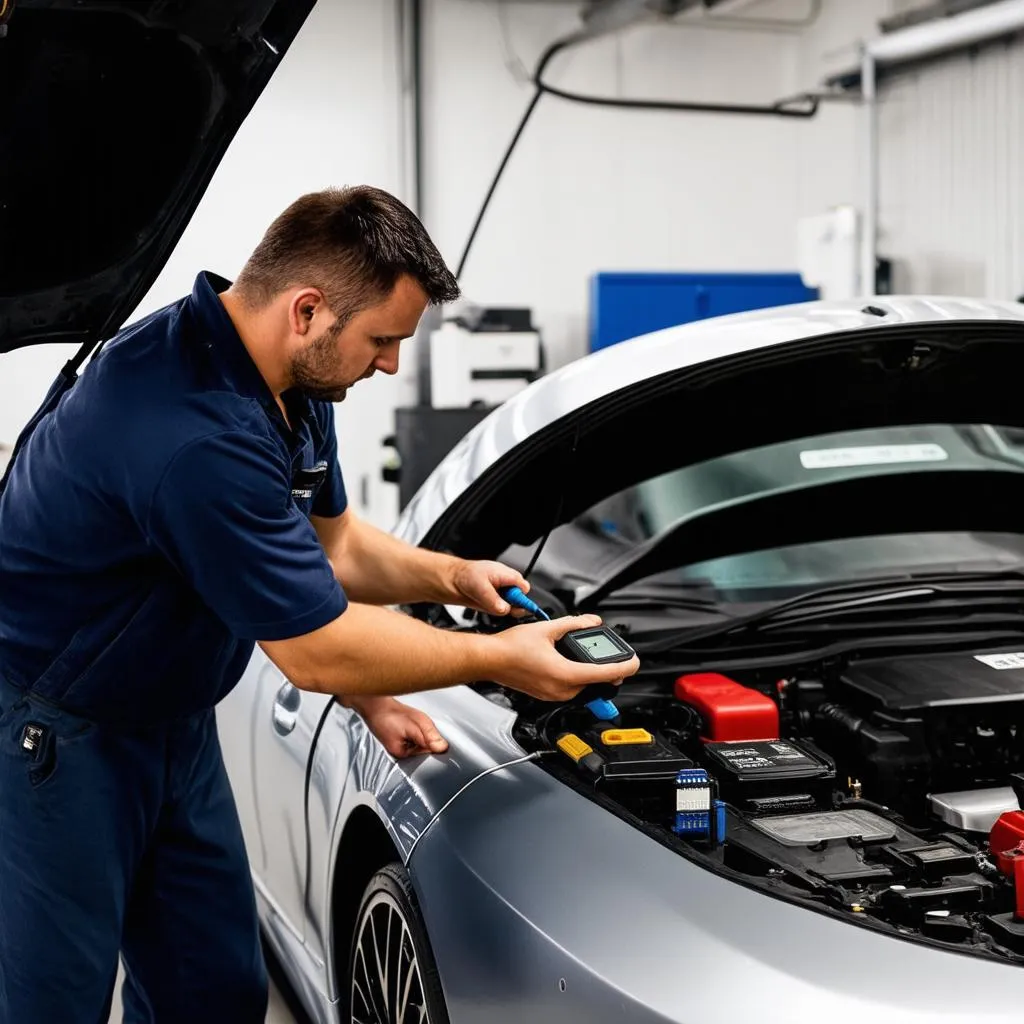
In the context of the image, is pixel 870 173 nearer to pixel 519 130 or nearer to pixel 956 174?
pixel 956 174

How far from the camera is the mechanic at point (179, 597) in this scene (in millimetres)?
1552

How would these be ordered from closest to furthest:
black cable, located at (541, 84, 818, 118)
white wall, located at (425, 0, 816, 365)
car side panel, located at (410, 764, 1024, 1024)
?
car side panel, located at (410, 764, 1024, 1024), white wall, located at (425, 0, 816, 365), black cable, located at (541, 84, 818, 118)

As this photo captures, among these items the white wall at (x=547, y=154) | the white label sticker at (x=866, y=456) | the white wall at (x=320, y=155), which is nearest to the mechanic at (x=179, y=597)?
the white label sticker at (x=866, y=456)

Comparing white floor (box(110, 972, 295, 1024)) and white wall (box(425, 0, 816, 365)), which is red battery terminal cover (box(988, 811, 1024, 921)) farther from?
white wall (box(425, 0, 816, 365))

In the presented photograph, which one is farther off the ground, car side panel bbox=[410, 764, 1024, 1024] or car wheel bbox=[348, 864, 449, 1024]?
car side panel bbox=[410, 764, 1024, 1024]

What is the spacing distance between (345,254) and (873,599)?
3.85 ft

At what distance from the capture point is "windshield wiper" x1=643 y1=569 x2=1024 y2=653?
2152 mm

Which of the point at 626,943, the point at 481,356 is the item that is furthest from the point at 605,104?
the point at 626,943

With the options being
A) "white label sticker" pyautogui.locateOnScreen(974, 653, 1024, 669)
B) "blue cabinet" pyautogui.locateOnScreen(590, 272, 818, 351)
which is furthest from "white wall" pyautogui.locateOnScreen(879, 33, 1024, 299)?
"white label sticker" pyautogui.locateOnScreen(974, 653, 1024, 669)

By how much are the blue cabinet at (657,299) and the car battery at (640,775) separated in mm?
5514

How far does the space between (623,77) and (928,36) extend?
6.57 feet

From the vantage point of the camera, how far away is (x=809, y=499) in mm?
2393

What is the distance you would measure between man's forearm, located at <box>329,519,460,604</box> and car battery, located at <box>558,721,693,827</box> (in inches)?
17.1

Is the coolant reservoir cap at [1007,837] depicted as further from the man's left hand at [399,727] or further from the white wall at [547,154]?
the white wall at [547,154]
